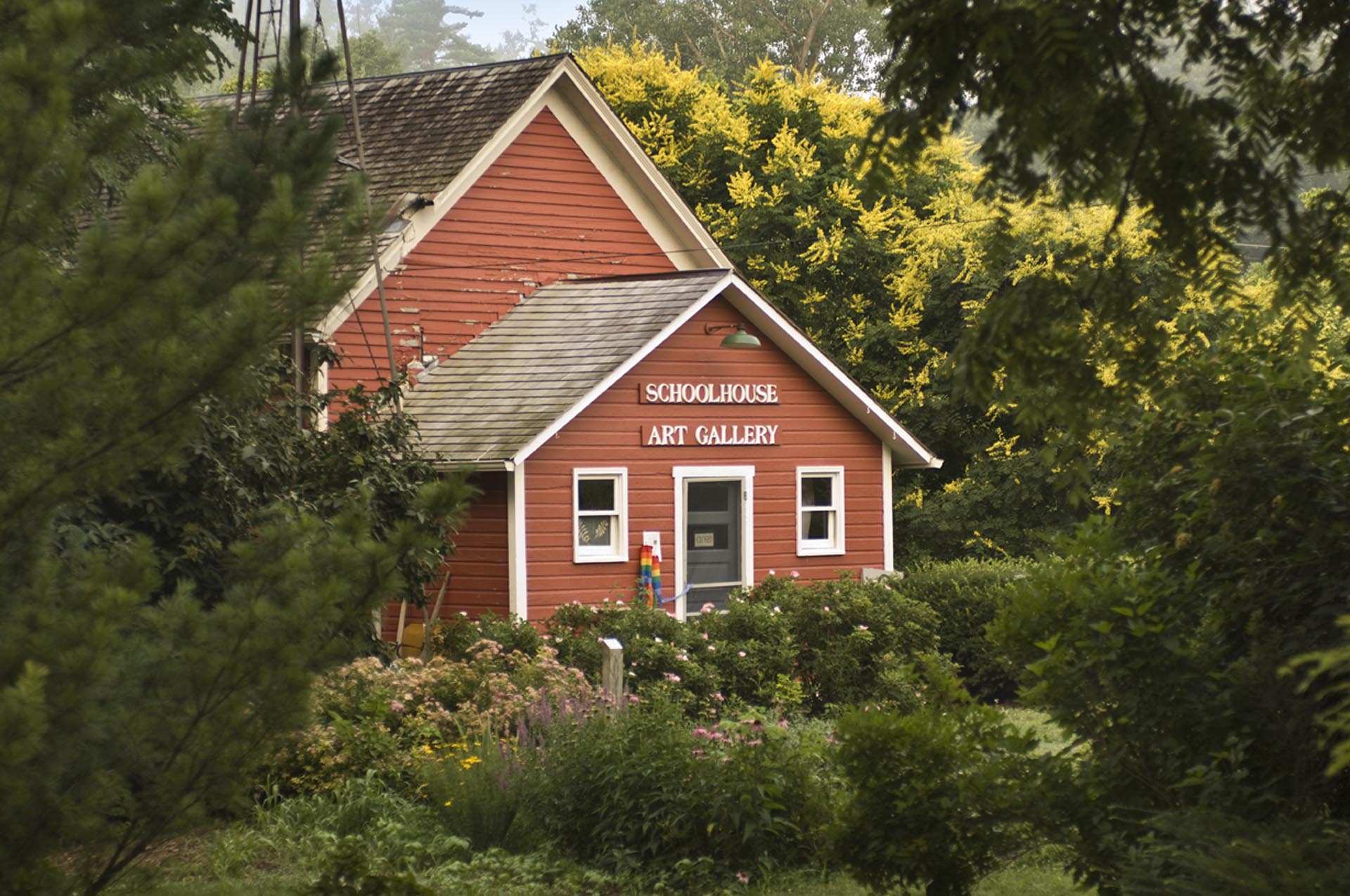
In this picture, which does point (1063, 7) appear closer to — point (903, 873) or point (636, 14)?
point (903, 873)

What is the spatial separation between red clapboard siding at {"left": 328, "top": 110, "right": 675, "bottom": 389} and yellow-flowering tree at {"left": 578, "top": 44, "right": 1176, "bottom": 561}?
19.9ft

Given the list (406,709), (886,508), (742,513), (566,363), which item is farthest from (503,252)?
(406,709)

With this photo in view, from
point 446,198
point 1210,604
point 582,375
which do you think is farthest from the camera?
point 446,198

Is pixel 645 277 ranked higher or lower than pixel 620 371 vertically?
higher

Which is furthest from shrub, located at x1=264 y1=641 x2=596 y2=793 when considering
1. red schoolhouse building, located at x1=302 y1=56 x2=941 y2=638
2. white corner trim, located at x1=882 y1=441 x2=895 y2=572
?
white corner trim, located at x1=882 y1=441 x2=895 y2=572

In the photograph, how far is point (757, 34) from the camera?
5438cm

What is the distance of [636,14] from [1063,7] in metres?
53.3

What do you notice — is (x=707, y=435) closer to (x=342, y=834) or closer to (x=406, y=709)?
(x=406, y=709)

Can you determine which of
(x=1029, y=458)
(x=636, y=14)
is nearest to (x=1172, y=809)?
(x=1029, y=458)

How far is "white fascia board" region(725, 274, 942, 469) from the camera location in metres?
21.1

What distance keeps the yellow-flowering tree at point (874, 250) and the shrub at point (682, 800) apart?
16.4 metres

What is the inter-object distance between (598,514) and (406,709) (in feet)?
23.6

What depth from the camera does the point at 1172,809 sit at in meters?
7.02

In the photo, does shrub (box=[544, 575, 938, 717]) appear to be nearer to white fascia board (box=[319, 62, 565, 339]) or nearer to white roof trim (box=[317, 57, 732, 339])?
white fascia board (box=[319, 62, 565, 339])
